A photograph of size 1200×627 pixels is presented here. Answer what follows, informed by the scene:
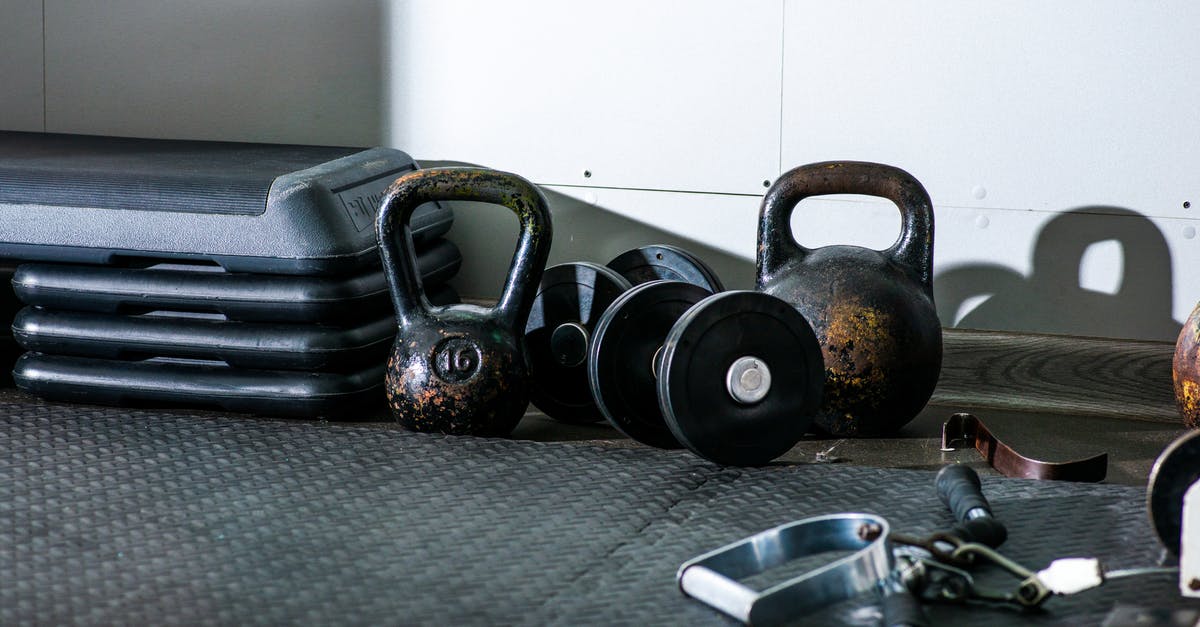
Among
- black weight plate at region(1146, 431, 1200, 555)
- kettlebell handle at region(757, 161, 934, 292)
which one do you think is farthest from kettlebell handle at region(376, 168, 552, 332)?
black weight plate at region(1146, 431, 1200, 555)

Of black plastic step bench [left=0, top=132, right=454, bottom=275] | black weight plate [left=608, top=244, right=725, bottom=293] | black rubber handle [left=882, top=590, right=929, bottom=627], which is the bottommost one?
black rubber handle [left=882, top=590, right=929, bottom=627]

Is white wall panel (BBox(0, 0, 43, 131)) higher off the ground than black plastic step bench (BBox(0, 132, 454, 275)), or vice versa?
white wall panel (BBox(0, 0, 43, 131))

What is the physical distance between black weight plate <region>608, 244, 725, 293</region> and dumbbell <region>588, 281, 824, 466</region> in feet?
0.95

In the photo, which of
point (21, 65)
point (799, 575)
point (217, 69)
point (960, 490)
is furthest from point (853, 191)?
→ point (21, 65)

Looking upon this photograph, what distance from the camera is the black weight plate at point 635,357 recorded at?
179 cm

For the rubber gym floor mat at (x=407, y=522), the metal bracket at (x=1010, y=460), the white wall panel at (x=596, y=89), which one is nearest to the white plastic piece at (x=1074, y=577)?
the rubber gym floor mat at (x=407, y=522)

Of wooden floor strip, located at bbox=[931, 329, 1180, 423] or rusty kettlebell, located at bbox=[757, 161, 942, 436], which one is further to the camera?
wooden floor strip, located at bbox=[931, 329, 1180, 423]

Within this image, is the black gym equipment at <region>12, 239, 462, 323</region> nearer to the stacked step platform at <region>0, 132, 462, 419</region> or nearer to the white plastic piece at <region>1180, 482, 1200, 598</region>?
the stacked step platform at <region>0, 132, 462, 419</region>

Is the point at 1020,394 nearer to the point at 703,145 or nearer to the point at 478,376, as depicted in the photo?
the point at 703,145

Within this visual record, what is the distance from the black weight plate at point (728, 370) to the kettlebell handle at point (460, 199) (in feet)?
1.00

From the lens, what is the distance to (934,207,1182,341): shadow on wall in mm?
2070

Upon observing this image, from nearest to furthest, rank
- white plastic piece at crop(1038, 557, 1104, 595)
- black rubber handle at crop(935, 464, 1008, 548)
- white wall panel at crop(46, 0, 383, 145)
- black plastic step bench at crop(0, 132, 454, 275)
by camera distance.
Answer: white plastic piece at crop(1038, 557, 1104, 595), black rubber handle at crop(935, 464, 1008, 548), black plastic step bench at crop(0, 132, 454, 275), white wall panel at crop(46, 0, 383, 145)

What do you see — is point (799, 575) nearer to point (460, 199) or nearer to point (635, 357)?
point (635, 357)

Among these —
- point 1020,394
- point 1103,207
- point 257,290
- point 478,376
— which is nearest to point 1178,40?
point 1103,207
